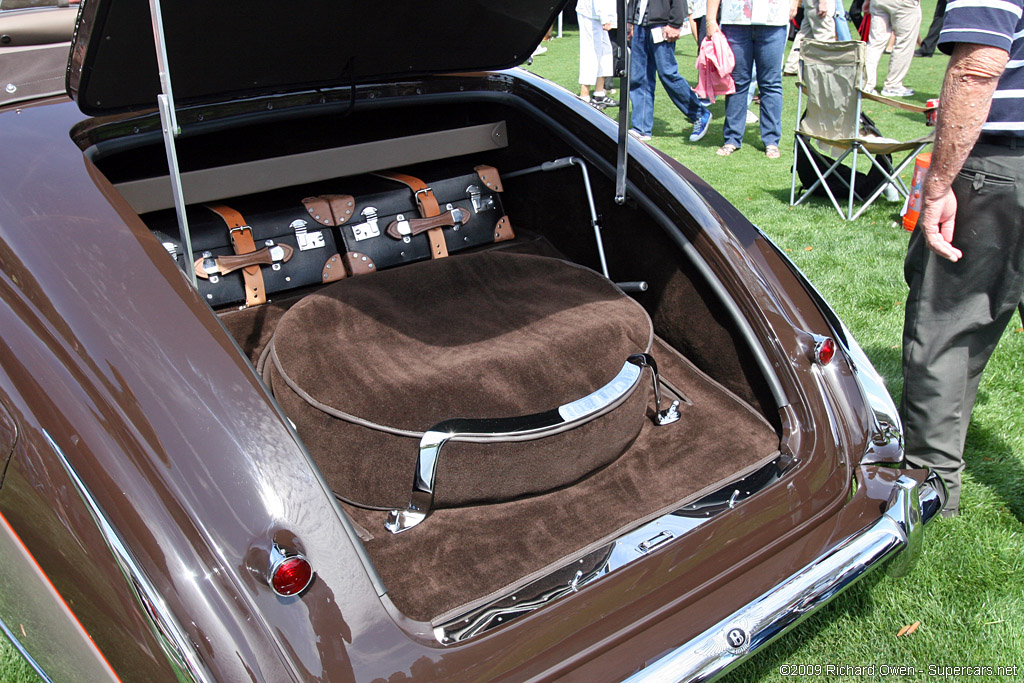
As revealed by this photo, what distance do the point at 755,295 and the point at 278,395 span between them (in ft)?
4.01

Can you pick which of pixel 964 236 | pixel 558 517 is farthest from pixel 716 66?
pixel 558 517

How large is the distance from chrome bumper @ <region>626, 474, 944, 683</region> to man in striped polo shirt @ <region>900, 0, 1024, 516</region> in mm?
589

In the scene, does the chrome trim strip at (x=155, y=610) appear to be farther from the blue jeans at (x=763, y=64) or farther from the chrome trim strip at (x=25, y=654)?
the blue jeans at (x=763, y=64)

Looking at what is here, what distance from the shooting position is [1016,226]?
6.67ft

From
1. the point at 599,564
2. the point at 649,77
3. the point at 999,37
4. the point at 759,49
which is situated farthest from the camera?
the point at 649,77

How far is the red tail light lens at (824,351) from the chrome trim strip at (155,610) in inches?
58.3

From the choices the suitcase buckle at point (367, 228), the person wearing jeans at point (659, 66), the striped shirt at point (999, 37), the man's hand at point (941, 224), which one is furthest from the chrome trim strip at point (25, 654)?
the person wearing jeans at point (659, 66)

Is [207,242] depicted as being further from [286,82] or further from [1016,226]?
[1016,226]

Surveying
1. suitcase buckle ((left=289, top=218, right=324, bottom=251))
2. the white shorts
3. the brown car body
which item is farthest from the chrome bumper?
the white shorts

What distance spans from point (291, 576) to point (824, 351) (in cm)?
135

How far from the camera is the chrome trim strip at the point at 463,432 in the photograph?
1.60 meters

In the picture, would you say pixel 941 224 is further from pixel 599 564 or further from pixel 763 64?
pixel 763 64

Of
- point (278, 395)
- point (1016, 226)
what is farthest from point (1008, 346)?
point (278, 395)

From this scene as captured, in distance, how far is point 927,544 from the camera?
2363 millimetres
